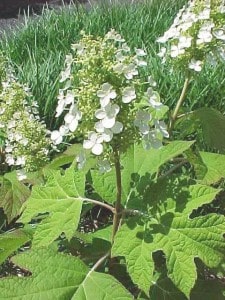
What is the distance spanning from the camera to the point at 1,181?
266 cm

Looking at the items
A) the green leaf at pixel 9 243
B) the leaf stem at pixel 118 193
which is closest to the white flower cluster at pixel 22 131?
the green leaf at pixel 9 243

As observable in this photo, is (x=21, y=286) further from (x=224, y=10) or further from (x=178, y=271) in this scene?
(x=224, y=10)

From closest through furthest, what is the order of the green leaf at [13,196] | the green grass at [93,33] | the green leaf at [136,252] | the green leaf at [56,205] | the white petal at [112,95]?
the white petal at [112,95] → the green leaf at [136,252] → the green leaf at [56,205] → the green leaf at [13,196] → the green grass at [93,33]

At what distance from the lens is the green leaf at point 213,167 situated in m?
2.16

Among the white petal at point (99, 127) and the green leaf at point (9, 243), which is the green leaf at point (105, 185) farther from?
the white petal at point (99, 127)

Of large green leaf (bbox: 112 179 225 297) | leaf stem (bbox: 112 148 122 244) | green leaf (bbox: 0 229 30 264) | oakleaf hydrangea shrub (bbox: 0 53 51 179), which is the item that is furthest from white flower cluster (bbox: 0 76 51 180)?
large green leaf (bbox: 112 179 225 297)

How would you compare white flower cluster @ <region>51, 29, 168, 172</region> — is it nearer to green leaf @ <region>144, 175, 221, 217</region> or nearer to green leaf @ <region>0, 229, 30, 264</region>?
green leaf @ <region>144, 175, 221, 217</region>

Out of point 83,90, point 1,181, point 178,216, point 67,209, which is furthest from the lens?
point 1,181

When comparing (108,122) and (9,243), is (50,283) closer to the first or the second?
(9,243)

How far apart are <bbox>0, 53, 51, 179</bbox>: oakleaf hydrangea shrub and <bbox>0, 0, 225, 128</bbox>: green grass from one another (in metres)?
1.02

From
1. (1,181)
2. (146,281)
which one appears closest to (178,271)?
(146,281)

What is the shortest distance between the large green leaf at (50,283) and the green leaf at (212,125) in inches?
25.5

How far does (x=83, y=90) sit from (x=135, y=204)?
430 mm

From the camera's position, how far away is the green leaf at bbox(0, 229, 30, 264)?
6.92 ft
